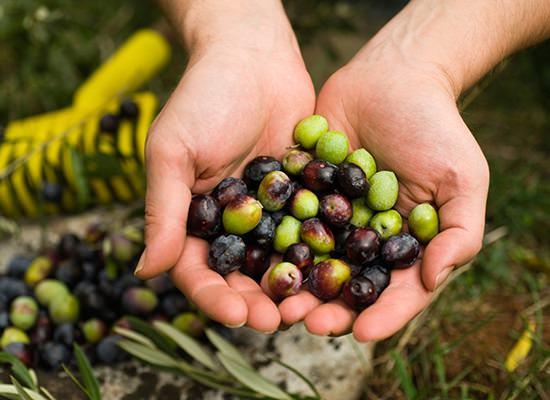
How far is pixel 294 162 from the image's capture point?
224cm

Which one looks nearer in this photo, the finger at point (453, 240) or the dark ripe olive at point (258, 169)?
the finger at point (453, 240)

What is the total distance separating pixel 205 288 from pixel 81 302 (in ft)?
3.10

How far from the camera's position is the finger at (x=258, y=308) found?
173cm

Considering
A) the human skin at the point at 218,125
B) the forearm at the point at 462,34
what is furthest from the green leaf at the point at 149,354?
the forearm at the point at 462,34

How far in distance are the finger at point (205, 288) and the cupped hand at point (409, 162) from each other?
169 mm

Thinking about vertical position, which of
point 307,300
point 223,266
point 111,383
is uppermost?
point 223,266

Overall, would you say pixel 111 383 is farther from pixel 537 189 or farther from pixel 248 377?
pixel 537 189

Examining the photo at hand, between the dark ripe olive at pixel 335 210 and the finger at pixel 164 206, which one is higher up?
the finger at pixel 164 206

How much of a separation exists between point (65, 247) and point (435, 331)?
1613 mm

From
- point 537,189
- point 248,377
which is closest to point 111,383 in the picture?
point 248,377

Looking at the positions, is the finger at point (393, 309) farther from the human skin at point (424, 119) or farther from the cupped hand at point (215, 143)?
the cupped hand at point (215, 143)

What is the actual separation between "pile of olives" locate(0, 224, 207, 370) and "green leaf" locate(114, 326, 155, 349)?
8 cm

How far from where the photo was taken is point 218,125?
210 centimetres

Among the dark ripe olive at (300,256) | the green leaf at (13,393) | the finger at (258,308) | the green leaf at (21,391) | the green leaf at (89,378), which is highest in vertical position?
the finger at (258,308)
